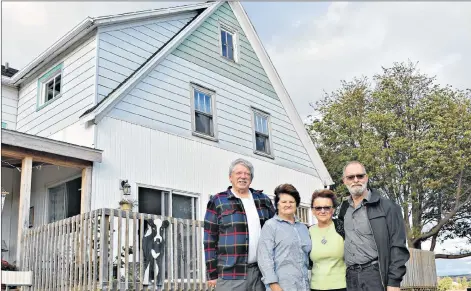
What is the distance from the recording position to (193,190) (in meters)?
10.4

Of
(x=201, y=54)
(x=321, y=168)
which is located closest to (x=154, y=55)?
(x=201, y=54)

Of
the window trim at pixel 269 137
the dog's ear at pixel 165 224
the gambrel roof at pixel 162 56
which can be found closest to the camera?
the dog's ear at pixel 165 224

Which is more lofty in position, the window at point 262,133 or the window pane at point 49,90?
the window pane at point 49,90

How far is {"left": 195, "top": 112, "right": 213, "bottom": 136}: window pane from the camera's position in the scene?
11.0 meters

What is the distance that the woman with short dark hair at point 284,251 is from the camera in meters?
3.92

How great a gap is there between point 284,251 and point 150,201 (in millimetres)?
5764

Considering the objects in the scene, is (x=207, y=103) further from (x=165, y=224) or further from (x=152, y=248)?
(x=152, y=248)

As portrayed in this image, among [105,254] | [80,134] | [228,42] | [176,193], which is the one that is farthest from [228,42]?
[105,254]

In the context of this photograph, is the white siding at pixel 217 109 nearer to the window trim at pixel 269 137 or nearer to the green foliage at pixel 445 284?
the window trim at pixel 269 137

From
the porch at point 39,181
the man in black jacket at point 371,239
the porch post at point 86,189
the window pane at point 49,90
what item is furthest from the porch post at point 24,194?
the man in black jacket at point 371,239

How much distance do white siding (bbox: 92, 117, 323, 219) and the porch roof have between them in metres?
0.30

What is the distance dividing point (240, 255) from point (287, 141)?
9.45 meters

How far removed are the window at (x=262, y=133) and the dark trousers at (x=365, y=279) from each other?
8563mm

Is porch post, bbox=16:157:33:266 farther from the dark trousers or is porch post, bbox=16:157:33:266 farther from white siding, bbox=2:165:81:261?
the dark trousers
